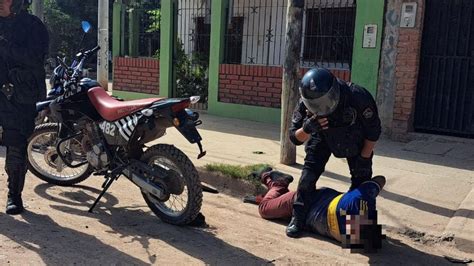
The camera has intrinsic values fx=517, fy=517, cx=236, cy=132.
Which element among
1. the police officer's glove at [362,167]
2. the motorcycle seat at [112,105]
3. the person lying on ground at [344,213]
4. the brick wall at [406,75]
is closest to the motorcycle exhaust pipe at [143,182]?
the motorcycle seat at [112,105]

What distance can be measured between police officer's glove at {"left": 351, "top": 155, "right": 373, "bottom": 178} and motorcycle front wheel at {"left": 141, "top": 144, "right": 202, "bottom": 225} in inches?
47.7

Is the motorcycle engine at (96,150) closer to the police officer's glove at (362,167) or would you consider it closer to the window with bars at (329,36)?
the police officer's glove at (362,167)

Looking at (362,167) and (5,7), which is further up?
(5,7)

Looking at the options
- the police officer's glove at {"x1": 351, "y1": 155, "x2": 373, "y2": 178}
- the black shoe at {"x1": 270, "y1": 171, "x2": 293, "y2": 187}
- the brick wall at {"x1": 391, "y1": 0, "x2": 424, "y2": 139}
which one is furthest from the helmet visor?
the brick wall at {"x1": 391, "y1": 0, "x2": 424, "y2": 139}

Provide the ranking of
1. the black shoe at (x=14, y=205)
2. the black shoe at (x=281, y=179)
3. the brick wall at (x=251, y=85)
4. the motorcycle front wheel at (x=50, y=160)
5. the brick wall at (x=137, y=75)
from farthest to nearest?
the brick wall at (x=137, y=75) < the brick wall at (x=251, y=85) < the motorcycle front wheel at (x=50, y=160) < the black shoe at (x=281, y=179) < the black shoe at (x=14, y=205)

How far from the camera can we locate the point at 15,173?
431 centimetres

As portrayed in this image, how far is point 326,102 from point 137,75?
8.22 m

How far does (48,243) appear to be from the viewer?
3703 millimetres

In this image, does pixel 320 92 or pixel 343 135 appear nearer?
pixel 320 92

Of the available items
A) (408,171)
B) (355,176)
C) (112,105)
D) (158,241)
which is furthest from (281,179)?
(408,171)

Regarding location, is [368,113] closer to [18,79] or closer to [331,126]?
[331,126]

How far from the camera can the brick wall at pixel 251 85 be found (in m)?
8.98

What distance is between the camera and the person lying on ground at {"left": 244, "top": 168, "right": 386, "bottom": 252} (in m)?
3.60

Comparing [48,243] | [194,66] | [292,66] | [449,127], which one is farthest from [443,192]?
[194,66]
